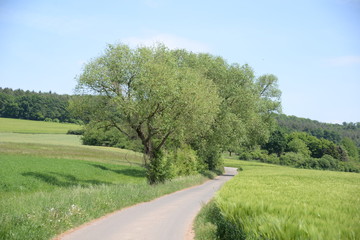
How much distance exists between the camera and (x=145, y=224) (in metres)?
15.8

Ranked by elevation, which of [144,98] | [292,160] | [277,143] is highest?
[144,98]

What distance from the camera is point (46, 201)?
1680cm

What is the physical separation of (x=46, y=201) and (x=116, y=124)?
16.3 m

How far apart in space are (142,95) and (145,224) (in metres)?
15.8

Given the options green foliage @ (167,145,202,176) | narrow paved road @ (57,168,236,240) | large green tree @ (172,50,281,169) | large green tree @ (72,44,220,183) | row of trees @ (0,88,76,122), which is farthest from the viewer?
row of trees @ (0,88,76,122)

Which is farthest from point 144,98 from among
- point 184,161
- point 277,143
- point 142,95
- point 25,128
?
point 277,143

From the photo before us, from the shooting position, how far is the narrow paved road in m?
13.4

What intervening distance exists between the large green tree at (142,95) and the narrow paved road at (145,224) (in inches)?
392

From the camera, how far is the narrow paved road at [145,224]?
1342 cm

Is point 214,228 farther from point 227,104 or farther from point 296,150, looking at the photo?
point 296,150

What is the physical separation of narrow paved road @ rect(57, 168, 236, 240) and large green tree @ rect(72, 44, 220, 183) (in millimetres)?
9948

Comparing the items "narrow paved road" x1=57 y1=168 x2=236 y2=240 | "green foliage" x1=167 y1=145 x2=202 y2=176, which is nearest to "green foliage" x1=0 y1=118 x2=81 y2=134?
"green foliage" x1=167 y1=145 x2=202 y2=176

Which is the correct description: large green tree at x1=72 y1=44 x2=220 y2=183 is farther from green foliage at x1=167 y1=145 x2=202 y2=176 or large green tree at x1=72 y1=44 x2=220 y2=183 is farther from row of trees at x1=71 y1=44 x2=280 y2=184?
green foliage at x1=167 y1=145 x2=202 y2=176

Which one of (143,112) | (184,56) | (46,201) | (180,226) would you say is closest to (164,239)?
(180,226)
